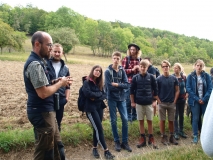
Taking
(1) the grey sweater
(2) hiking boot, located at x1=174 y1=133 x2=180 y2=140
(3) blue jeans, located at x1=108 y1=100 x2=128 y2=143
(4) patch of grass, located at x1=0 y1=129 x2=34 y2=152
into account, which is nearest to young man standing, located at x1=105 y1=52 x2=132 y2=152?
(3) blue jeans, located at x1=108 y1=100 x2=128 y2=143

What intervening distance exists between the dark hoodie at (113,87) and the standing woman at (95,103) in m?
0.37

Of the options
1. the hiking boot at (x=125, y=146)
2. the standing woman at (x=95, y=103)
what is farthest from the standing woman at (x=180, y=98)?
the standing woman at (x=95, y=103)

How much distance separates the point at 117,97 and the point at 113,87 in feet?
0.92

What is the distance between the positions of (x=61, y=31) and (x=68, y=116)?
4998 cm

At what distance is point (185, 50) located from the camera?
313 ft

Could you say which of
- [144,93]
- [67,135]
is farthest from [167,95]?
[67,135]

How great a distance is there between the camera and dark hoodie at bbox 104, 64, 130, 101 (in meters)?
5.62

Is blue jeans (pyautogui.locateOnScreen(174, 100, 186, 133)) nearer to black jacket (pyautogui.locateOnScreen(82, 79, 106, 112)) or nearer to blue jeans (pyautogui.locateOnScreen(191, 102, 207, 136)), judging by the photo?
blue jeans (pyautogui.locateOnScreen(191, 102, 207, 136))

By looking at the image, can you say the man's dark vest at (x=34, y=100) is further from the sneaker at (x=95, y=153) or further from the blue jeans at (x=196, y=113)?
the blue jeans at (x=196, y=113)

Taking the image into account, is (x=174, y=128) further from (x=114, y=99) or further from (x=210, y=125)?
(x=210, y=125)

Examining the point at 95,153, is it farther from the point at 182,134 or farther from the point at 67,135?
the point at 182,134

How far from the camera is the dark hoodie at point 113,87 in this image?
18.5ft

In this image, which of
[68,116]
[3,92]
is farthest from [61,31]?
[68,116]

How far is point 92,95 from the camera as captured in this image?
16.6 feet
